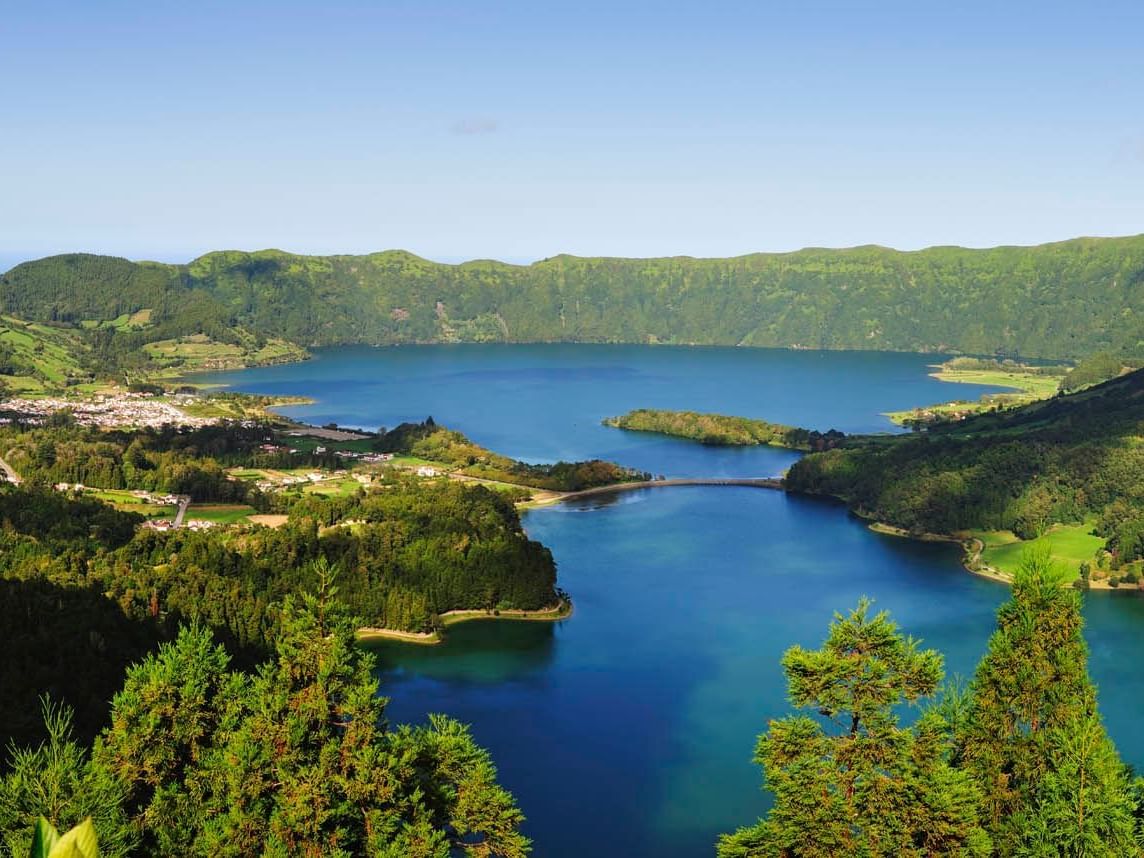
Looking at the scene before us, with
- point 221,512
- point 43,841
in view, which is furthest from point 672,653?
point 43,841

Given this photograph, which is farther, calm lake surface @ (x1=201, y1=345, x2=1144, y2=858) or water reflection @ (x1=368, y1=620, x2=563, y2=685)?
water reflection @ (x1=368, y1=620, x2=563, y2=685)

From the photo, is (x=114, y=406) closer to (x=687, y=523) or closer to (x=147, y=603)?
(x=687, y=523)

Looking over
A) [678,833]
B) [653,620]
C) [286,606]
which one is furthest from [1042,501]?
[286,606]

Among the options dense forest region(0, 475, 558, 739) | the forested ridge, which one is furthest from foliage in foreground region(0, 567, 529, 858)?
dense forest region(0, 475, 558, 739)

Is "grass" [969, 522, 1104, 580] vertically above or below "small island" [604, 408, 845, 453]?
below

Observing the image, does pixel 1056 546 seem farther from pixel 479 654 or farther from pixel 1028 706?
pixel 1028 706

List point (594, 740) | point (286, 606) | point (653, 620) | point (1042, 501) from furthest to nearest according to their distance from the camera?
point (1042, 501) < point (653, 620) < point (594, 740) < point (286, 606)

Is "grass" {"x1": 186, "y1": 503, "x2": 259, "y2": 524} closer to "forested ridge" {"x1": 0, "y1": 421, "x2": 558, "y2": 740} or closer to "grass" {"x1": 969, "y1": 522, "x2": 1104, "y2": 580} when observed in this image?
"forested ridge" {"x1": 0, "y1": 421, "x2": 558, "y2": 740}
